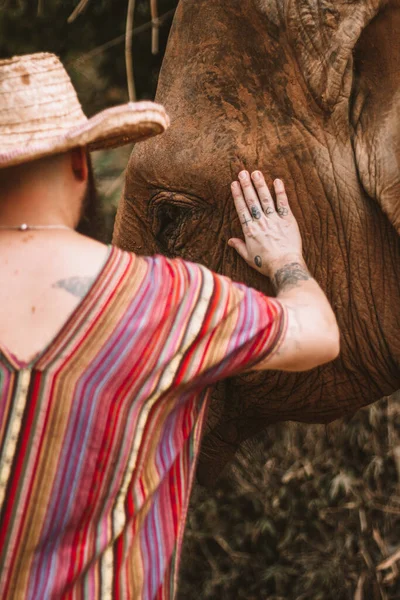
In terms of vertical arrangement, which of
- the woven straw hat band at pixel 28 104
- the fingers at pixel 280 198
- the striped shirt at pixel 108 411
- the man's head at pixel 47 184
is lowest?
the striped shirt at pixel 108 411

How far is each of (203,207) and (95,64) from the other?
2.30m

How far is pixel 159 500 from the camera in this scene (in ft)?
7.42

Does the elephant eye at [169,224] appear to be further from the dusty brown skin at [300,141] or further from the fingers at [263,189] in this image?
the fingers at [263,189]

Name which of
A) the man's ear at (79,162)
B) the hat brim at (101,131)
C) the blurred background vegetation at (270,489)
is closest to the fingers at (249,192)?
the hat brim at (101,131)

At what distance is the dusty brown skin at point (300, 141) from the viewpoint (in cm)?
268

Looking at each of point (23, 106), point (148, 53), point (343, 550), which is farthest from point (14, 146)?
point (343, 550)

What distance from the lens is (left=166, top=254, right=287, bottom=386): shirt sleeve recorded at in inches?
83.3

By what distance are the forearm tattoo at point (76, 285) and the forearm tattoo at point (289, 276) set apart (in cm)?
56

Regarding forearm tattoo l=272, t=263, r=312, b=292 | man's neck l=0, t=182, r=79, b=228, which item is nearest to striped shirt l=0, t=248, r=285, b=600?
man's neck l=0, t=182, r=79, b=228

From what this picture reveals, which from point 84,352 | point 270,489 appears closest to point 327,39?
point 84,352

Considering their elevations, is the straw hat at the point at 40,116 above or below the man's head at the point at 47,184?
above

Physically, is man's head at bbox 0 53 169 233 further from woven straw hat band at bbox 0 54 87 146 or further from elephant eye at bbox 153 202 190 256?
elephant eye at bbox 153 202 190 256

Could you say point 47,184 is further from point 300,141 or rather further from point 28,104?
point 300,141

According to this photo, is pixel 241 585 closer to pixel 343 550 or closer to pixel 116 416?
pixel 343 550
